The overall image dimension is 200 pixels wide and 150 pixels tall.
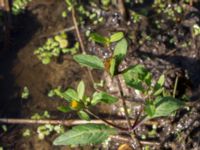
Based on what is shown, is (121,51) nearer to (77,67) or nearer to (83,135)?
(83,135)

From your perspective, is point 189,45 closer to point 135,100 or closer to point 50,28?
point 135,100

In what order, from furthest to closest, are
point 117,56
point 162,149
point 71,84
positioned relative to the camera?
point 71,84 < point 162,149 < point 117,56

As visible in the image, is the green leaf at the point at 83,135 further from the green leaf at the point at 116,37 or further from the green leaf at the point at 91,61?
the green leaf at the point at 116,37

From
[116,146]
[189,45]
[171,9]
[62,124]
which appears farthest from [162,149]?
[171,9]

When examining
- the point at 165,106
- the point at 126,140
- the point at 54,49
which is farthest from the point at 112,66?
the point at 54,49

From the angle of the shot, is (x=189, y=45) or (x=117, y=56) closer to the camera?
(x=117, y=56)

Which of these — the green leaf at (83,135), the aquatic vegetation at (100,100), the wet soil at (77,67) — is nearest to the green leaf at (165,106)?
the aquatic vegetation at (100,100)
